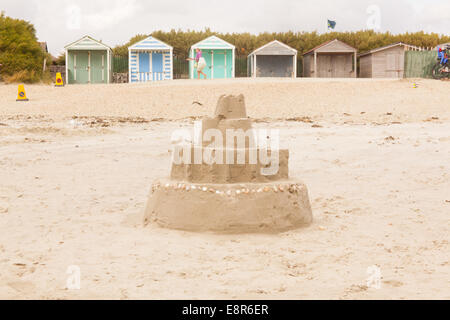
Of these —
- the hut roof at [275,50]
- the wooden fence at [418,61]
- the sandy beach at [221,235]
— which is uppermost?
the hut roof at [275,50]

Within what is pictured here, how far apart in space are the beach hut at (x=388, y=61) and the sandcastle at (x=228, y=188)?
26265 mm

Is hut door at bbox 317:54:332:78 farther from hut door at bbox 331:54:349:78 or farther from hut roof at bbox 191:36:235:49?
hut roof at bbox 191:36:235:49

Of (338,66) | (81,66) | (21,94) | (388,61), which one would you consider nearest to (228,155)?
(21,94)

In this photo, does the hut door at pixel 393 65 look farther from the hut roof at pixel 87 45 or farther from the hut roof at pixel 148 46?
the hut roof at pixel 87 45

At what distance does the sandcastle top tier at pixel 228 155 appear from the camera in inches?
148

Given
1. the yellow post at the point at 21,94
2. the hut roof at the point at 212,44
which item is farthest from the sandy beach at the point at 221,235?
the hut roof at the point at 212,44

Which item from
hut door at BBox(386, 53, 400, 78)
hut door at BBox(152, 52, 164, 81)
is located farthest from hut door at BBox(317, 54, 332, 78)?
hut door at BBox(152, 52, 164, 81)

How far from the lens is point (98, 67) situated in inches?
1088

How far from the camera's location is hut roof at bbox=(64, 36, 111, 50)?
26.8 meters

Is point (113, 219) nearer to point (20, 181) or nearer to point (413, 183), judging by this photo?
point (20, 181)

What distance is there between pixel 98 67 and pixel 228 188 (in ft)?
83.8

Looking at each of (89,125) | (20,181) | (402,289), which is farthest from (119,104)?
(402,289)

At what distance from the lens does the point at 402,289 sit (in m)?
2.48
